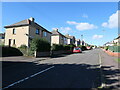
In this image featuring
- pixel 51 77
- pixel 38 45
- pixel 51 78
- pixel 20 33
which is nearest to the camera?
pixel 51 78

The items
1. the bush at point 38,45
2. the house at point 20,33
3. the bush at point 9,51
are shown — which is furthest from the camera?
the house at point 20,33

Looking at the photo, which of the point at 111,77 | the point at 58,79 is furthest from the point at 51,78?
the point at 111,77

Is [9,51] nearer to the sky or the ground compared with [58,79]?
nearer to the sky

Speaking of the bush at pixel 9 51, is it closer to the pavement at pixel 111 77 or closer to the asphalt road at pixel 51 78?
the asphalt road at pixel 51 78

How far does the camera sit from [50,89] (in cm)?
432

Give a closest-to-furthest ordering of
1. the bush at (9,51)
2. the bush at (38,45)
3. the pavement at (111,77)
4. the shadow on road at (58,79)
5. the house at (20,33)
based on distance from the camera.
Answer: the pavement at (111,77) → the shadow on road at (58,79) → the bush at (9,51) → the bush at (38,45) → the house at (20,33)

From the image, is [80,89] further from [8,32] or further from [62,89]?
[8,32]

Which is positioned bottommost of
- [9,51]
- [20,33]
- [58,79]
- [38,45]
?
[58,79]

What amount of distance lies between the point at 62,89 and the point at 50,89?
480 millimetres

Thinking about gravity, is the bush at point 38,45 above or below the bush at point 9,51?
above

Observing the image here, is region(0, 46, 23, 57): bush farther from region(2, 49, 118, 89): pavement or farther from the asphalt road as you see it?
the asphalt road

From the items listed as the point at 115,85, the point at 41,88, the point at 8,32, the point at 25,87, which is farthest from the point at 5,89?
the point at 8,32

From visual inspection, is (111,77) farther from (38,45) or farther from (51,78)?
(38,45)

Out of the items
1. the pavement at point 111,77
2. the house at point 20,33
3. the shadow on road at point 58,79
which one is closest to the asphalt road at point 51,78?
the shadow on road at point 58,79
